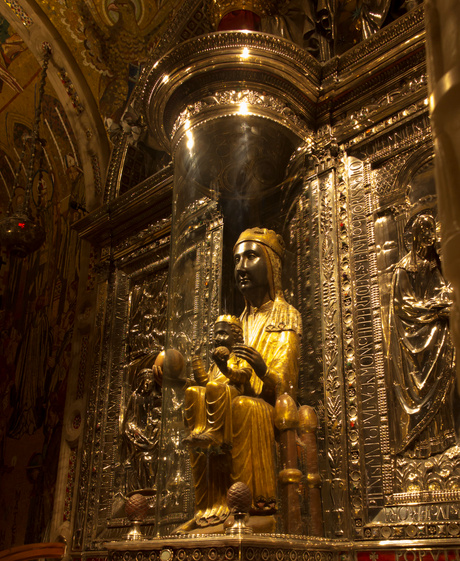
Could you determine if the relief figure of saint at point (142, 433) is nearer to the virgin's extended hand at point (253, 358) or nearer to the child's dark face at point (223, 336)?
the child's dark face at point (223, 336)

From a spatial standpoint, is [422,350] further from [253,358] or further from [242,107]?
[242,107]

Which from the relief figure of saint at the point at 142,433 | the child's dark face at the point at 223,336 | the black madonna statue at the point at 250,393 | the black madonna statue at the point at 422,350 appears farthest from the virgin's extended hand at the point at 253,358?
the relief figure of saint at the point at 142,433

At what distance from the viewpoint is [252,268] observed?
4.67 meters

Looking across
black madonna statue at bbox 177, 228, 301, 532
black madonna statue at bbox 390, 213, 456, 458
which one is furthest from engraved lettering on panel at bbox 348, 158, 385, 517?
black madonna statue at bbox 177, 228, 301, 532

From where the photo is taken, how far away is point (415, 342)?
4020mm

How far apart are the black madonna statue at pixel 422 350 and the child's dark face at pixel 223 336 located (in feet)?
3.56

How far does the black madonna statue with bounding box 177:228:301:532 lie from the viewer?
148 inches

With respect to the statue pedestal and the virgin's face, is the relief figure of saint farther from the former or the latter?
the statue pedestal

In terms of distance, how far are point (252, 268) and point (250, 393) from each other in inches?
39.1

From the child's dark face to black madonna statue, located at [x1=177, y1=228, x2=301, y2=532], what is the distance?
0.15 feet

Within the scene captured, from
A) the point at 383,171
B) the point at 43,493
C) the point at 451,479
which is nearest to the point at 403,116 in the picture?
the point at 383,171

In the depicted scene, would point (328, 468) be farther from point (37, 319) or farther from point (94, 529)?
point (37, 319)

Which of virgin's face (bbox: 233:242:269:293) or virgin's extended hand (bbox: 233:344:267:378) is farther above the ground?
virgin's face (bbox: 233:242:269:293)

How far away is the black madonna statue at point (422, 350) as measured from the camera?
3750 mm
